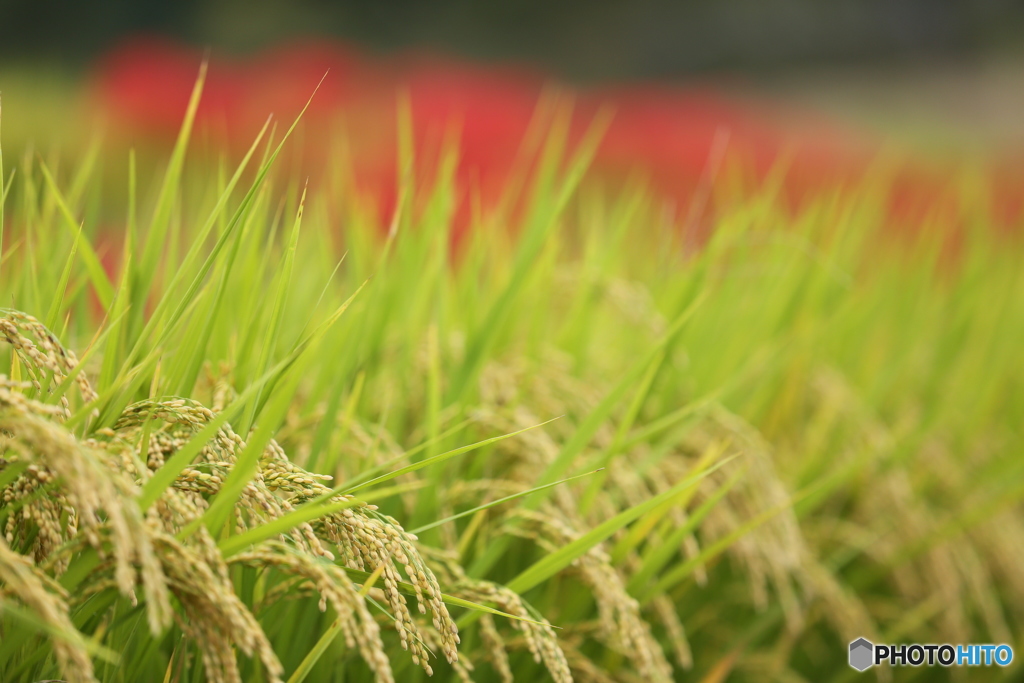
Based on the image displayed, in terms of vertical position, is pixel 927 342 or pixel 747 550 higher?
pixel 927 342

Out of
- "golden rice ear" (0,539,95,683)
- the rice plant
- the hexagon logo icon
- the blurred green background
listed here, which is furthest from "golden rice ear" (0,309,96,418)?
the blurred green background

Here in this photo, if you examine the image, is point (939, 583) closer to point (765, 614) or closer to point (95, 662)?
point (765, 614)

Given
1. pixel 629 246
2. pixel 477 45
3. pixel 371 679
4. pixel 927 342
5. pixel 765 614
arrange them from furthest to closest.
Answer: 1. pixel 477 45
2. pixel 629 246
3. pixel 927 342
4. pixel 765 614
5. pixel 371 679

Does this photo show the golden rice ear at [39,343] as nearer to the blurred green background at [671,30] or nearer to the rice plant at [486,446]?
the rice plant at [486,446]

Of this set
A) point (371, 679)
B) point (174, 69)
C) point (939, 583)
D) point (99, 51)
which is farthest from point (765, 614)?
point (99, 51)

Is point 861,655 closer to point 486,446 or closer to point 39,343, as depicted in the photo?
point 486,446

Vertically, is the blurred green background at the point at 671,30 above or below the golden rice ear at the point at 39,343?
above

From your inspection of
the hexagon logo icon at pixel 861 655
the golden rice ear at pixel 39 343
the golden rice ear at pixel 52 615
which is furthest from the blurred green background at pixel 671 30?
the golden rice ear at pixel 52 615

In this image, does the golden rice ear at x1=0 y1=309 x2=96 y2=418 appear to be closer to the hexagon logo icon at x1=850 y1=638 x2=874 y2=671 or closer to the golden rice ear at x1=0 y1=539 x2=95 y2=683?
the golden rice ear at x1=0 y1=539 x2=95 y2=683
